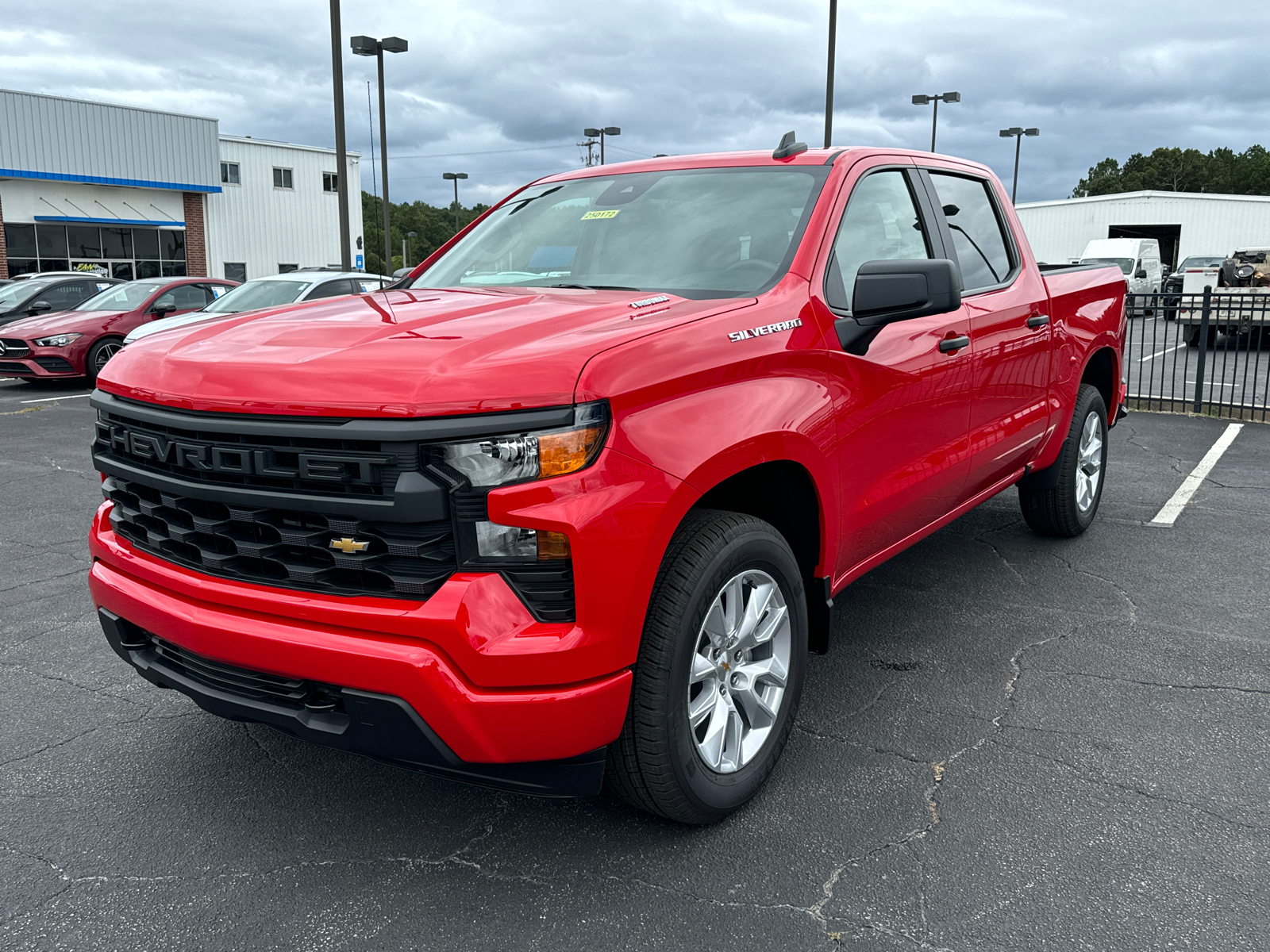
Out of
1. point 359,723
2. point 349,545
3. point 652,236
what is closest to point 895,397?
point 652,236

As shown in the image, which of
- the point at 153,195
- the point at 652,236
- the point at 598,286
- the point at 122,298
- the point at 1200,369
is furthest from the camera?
the point at 153,195

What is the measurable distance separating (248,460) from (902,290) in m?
1.93

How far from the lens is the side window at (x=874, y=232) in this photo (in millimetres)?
3428

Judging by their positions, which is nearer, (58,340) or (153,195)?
(58,340)

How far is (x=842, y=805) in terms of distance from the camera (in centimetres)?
301

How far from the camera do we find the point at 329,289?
12.0 metres

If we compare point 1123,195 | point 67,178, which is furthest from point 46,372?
point 1123,195

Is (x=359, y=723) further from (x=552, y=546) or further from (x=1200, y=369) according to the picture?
(x=1200, y=369)

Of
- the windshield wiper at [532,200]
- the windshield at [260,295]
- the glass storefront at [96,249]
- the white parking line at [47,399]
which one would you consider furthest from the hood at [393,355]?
the glass storefront at [96,249]

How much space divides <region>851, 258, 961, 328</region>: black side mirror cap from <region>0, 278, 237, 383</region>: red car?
12.9 metres

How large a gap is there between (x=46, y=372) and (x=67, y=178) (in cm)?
2541

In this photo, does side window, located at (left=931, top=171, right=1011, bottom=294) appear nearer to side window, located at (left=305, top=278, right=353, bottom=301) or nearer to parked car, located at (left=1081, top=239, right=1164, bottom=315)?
side window, located at (left=305, top=278, right=353, bottom=301)

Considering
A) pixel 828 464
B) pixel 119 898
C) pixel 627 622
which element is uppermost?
pixel 828 464

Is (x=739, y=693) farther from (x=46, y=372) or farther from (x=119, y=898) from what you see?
(x=46, y=372)
